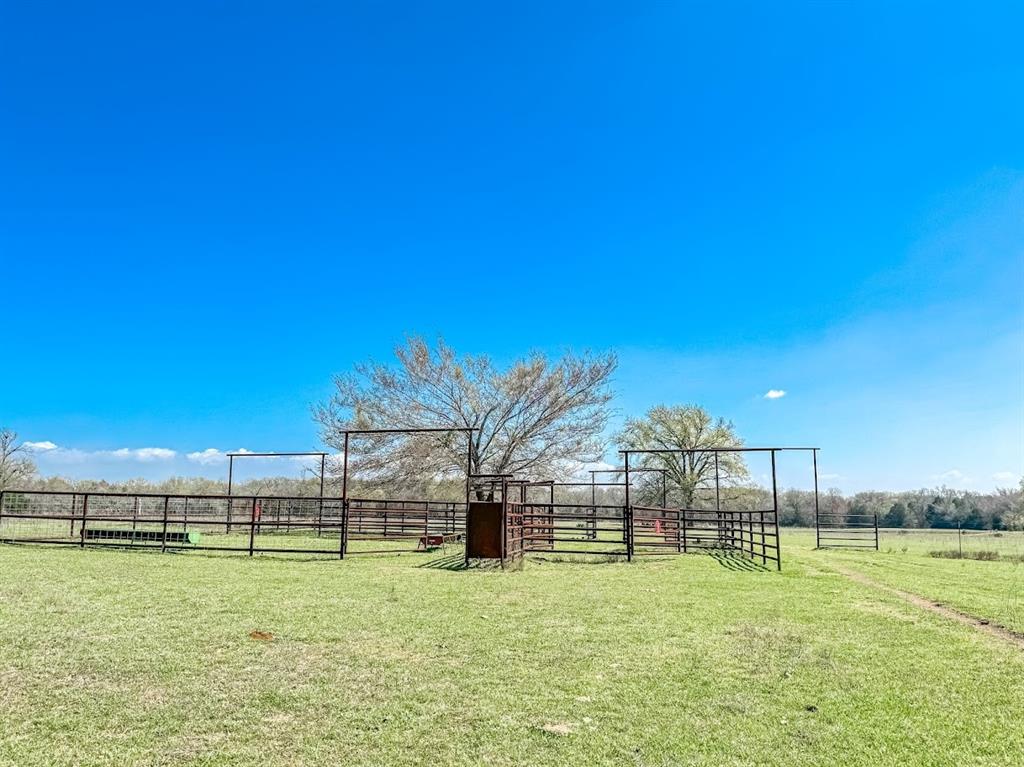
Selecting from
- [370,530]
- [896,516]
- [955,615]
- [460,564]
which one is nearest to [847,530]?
[370,530]

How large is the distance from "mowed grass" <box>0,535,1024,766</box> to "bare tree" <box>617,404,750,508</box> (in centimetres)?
2812

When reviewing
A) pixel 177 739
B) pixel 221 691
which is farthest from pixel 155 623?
pixel 177 739

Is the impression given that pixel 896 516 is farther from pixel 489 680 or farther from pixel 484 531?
pixel 489 680

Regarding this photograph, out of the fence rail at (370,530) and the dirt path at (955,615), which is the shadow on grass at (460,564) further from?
the dirt path at (955,615)

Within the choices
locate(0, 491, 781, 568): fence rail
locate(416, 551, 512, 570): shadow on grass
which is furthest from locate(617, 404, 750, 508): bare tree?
locate(416, 551, 512, 570): shadow on grass

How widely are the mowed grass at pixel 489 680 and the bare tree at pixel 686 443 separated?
28.1m

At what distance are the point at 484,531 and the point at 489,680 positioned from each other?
25.6 feet

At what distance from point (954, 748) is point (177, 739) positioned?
3966 mm

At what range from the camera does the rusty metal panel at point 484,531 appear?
1201 cm

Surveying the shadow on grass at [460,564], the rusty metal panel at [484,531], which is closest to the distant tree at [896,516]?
the shadow on grass at [460,564]

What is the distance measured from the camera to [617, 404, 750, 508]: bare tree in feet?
118

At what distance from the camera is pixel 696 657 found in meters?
5.09

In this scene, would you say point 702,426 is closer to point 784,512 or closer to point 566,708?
point 784,512

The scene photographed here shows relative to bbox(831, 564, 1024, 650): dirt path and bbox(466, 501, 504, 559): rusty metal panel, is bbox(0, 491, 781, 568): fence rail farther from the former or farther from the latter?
bbox(831, 564, 1024, 650): dirt path
